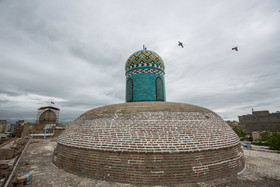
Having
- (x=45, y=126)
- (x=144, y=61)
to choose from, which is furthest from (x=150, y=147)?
(x=45, y=126)

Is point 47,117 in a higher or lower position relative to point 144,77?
lower

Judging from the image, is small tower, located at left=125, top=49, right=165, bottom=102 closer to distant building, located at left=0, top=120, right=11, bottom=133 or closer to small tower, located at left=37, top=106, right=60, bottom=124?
small tower, located at left=37, top=106, right=60, bottom=124

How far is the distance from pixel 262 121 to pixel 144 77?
31622 millimetres

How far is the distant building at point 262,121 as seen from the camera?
2910 cm

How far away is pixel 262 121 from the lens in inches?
1186

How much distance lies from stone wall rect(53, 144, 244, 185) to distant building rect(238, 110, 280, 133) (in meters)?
31.9

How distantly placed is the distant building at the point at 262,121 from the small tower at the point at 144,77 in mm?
29300

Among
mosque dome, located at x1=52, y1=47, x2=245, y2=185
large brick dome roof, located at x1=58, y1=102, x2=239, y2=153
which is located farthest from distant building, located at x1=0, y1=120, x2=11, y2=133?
large brick dome roof, located at x1=58, y1=102, x2=239, y2=153

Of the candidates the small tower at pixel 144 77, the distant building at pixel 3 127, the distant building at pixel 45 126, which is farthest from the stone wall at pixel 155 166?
the distant building at pixel 3 127

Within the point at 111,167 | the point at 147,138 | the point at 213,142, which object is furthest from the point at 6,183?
the point at 213,142

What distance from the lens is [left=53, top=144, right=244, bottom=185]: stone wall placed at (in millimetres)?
5699

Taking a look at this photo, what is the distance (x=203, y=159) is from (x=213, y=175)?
798 mm

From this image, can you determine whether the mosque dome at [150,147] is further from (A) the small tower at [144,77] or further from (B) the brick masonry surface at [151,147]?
(A) the small tower at [144,77]

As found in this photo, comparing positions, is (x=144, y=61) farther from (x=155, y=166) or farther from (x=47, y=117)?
(x=47, y=117)
